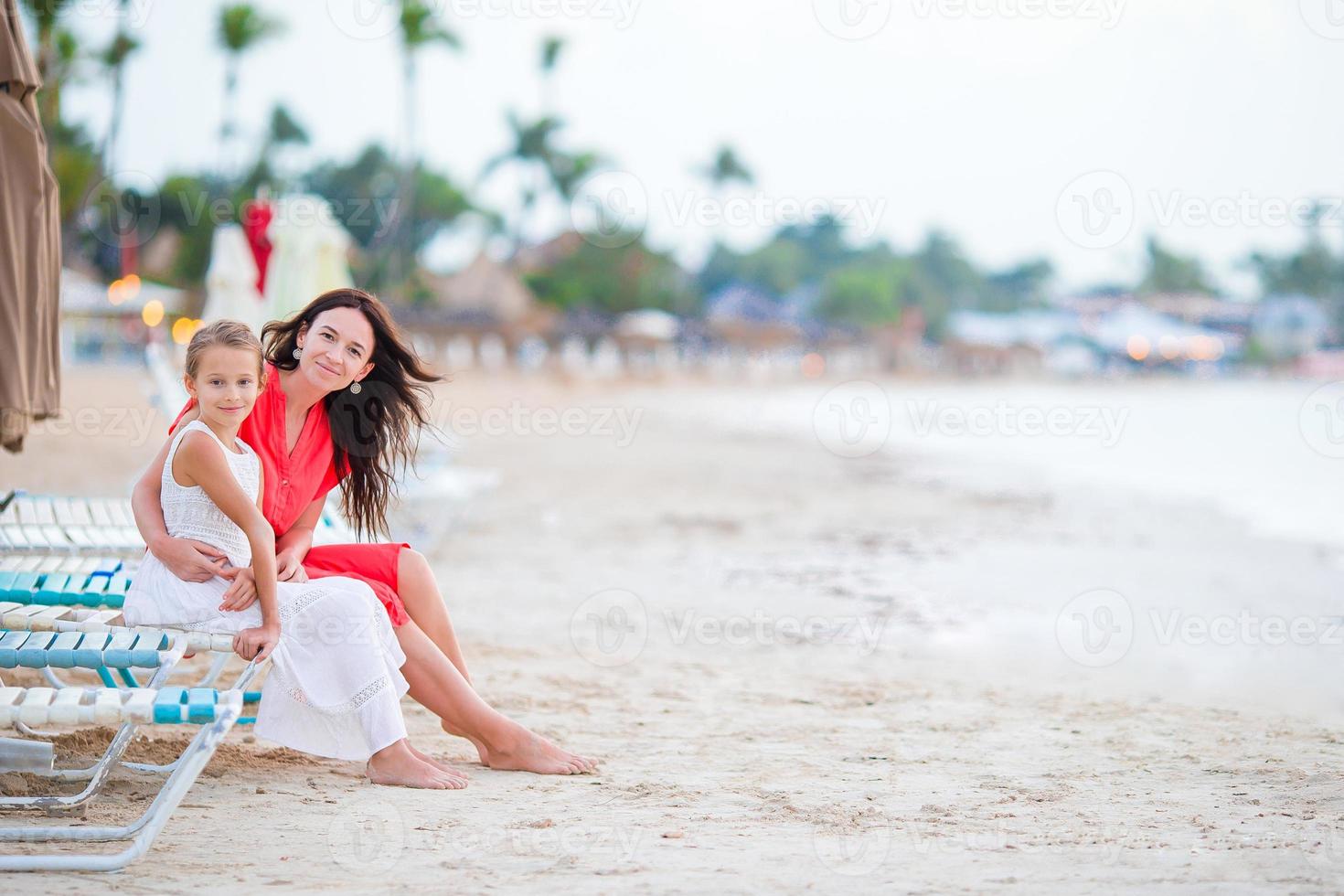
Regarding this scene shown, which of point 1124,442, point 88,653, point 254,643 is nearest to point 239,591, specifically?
point 254,643

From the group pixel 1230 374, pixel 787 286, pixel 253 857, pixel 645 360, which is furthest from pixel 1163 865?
pixel 1230 374

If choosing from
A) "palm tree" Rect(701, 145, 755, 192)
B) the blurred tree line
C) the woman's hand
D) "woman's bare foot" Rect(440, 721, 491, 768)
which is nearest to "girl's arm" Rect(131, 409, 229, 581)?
the woman's hand

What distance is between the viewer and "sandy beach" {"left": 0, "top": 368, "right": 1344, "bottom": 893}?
8.60ft

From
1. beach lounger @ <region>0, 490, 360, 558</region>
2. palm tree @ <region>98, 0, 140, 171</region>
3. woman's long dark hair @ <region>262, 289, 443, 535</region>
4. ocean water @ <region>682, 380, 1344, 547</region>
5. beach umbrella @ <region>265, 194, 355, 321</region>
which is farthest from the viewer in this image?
palm tree @ <region>98, 0, 140, 171</region>

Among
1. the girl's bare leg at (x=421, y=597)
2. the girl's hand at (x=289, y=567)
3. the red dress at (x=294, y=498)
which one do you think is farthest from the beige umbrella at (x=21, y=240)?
the girl's bare leg at (x=421, y=597)

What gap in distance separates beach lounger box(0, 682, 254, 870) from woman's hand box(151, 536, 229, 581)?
49 cm

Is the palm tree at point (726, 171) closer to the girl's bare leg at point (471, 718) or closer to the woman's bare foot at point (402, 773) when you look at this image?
the girl's bare leg at point (471, 718)

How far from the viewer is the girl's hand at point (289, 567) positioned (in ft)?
10.4

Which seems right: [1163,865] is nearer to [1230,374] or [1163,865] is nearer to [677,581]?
[677,581]

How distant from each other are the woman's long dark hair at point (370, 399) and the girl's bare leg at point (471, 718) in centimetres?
54

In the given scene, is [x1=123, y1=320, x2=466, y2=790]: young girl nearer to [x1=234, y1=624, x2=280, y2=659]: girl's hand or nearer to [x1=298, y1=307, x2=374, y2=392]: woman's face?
[x1=234, y1=624, x2=280, y2=659]: girl's hand

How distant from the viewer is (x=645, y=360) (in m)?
51.7

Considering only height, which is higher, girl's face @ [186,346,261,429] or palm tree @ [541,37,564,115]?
palm tree @ [541,37,564,115]

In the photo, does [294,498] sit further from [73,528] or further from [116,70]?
[116,70]
